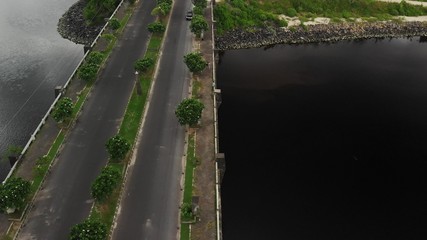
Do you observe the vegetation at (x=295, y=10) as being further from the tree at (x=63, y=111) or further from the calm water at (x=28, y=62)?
the tree at (x=63, y=111)

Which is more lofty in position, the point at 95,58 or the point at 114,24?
the point at 114,24

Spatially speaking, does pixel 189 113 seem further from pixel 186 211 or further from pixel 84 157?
pixel 84 157

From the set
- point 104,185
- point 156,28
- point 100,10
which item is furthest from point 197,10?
point 104,185

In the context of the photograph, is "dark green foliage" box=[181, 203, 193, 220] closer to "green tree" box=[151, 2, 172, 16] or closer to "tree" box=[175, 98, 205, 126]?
"tree" box=[175, 98, 205, 126]

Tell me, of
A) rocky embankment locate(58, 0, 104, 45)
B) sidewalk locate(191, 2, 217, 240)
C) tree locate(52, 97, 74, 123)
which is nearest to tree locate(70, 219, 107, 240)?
sidewalk locate(191, 2, 217, 240)

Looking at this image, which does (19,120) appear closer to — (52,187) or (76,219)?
(52,187)

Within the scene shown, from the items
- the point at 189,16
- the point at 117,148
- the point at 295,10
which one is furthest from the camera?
the point at 295,10

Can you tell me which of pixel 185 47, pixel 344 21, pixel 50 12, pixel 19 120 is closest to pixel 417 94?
pixel 344 21
